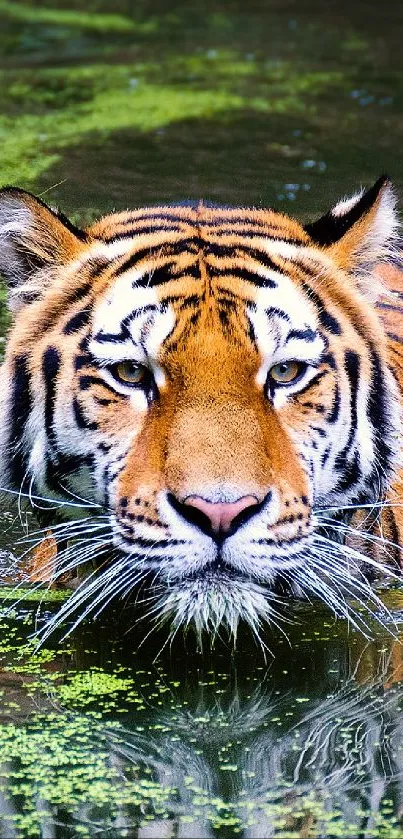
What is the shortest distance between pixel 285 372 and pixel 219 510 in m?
0.48

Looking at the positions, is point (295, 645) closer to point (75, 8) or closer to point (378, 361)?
point (378, 361)

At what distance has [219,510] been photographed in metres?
2.61

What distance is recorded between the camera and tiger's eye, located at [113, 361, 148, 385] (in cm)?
296

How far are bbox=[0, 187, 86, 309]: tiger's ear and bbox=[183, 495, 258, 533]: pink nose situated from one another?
82cm

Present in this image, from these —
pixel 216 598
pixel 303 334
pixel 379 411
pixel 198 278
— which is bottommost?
pixel 216 598

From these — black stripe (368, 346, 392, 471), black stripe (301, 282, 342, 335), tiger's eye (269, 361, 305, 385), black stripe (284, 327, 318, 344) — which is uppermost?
black stripe (301, 282, 342, 335)

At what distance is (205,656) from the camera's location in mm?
3143

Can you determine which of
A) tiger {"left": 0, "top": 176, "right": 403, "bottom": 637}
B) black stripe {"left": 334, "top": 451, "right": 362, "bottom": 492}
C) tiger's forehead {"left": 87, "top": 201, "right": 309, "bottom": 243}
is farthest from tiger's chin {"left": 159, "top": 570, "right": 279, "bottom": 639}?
tiger's forehead {"left": 87, "top": 201, "right": 309, "bottom": 243}

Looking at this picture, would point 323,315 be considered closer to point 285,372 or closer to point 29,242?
point 285,372

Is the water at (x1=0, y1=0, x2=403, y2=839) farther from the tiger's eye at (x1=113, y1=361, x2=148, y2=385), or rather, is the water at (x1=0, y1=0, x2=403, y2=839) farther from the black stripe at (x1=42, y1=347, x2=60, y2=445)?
the tiger's eye at (x1=113, y1=361, x2=148, y2=385)

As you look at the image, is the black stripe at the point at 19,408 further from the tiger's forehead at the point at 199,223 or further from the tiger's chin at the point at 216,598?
the tiger's chin at the point at 216,598

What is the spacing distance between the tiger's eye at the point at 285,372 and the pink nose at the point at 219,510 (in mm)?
399

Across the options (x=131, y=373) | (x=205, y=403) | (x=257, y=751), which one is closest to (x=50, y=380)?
(x=131, y=373)

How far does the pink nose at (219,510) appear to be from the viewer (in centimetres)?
261
